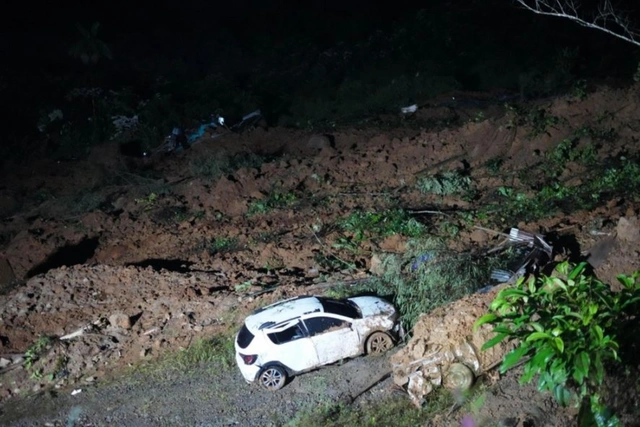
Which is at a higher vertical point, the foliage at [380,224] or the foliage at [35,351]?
the foliage at [35,351]

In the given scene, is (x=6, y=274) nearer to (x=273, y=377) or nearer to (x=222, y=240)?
(x=222, y=240)

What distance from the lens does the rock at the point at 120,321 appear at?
1166 cm

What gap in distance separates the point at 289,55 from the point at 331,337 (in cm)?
3039

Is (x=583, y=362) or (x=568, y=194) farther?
(x=568, y=194)

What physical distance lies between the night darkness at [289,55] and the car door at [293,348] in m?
17.3

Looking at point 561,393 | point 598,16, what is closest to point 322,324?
point 561,393

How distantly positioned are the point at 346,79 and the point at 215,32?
15411 millimetres

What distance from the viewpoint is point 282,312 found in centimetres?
978

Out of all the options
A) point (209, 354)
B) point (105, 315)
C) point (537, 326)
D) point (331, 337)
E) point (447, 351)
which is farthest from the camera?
point (105, 315)

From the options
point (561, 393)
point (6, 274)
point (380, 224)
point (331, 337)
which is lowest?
point (380, 224)

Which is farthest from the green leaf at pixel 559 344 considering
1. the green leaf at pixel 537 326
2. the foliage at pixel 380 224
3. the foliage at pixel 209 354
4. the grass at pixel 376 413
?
the foliage at pixel 380 224

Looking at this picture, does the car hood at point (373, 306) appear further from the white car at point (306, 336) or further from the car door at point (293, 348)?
the car door at point (293, 348)

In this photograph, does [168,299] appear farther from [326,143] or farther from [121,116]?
[121,116]

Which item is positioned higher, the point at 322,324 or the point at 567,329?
the point at 567,329
